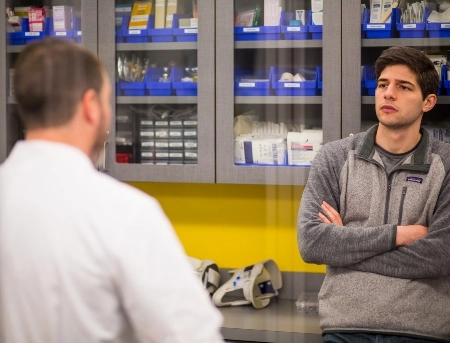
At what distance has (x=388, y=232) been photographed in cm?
221

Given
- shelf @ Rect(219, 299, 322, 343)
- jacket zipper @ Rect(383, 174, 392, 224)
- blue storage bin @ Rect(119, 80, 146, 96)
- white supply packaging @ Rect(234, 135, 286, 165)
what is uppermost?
blue storage bin @ Rect(119, 80, 146, 96)

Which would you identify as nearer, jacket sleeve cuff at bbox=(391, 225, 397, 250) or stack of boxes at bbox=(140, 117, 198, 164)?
jacket sleeve cuff at bbox=(391, 225, 397, 250)

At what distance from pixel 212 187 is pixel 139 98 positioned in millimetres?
499

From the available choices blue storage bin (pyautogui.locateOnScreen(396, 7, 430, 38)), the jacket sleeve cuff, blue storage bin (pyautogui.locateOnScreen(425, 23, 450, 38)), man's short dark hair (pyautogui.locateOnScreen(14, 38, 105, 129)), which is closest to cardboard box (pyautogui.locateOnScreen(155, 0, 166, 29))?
blue storage bin (pyautogui.locateOnScreen(396, 7, 430, 38))

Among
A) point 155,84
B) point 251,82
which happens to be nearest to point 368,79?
point 251,82

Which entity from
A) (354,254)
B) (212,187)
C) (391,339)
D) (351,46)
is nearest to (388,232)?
(354,254)

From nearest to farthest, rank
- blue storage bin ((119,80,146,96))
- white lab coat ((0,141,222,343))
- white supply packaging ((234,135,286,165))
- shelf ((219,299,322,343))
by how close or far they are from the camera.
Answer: white lab coat ((0,141,222,343)), shelf ((219,299,322,343)), white supply packaging ((234,135,286,165)), blue storage bin ((119,80,146,96))

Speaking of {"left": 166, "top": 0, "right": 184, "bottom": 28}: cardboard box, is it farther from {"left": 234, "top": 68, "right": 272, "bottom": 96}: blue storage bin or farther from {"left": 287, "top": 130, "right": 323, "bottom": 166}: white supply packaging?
{"left": 287, "top": 130, "right": 323, "bottom": 166}: white supply packaging

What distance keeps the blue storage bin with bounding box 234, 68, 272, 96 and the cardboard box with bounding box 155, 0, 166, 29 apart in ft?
1.15

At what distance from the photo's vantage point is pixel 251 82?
2.88 m

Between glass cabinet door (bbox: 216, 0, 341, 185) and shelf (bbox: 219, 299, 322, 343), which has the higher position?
glass cabinet door (bbox: 216, 0, 341, 185)

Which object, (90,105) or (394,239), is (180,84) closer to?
(394,239)

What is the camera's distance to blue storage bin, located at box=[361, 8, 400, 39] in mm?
2709

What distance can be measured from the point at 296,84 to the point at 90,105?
178 centimetres
